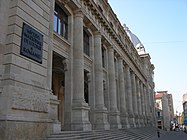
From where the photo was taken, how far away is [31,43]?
11.7 metres

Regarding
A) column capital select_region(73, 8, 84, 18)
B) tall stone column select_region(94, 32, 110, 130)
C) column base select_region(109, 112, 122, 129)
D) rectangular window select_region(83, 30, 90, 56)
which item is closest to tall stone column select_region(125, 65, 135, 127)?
column base select_region(109, 112, 122, 129)

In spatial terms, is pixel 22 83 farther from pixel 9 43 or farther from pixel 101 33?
pixel 101 33

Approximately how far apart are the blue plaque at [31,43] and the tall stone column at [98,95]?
38.8 feet

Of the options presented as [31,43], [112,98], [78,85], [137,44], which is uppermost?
[137,44]

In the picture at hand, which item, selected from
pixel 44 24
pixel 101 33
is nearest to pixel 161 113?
pixel 101 33

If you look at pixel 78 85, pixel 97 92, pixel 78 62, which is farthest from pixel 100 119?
pixel 78 62

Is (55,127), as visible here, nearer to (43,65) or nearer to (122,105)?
(43,65)

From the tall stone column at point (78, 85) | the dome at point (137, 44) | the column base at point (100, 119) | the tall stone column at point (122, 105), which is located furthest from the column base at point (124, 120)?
the dome at point (137, 44)

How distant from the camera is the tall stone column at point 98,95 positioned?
22.1 m

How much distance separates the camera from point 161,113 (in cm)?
9106

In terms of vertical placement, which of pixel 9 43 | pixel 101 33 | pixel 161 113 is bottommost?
pixel 161 113

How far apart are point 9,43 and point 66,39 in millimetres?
9354

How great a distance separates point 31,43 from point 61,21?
343 inches

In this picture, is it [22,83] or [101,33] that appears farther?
[101,33]
